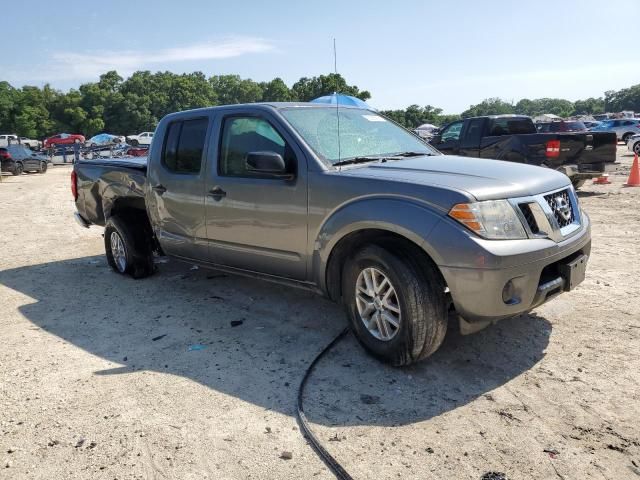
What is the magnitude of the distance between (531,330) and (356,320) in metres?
1.43

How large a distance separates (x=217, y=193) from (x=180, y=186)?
0.60m

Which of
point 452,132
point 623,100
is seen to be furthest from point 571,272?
point 623,100

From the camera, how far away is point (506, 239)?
3180 millimetres

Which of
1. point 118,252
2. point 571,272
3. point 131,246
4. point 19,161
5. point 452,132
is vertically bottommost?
point 118,252

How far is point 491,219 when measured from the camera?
3184 millimetres

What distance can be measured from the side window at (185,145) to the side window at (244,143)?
1.05ft

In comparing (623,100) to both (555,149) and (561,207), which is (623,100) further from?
(561,207)

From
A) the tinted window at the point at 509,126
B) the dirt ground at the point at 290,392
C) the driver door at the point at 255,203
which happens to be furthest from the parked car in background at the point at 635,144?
the driver door at the point at 255,203

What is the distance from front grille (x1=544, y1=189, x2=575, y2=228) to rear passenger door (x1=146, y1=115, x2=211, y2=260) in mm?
2886

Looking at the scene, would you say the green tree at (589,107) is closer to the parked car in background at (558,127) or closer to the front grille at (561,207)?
the parked car in background at (558,127)

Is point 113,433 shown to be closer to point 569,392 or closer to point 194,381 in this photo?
point 194,381

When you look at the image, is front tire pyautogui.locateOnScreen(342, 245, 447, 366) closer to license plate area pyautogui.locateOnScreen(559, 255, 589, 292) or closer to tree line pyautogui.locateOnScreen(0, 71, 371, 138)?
license plate area pyautogui.locateOnScreen(559, 255, 589, 292)

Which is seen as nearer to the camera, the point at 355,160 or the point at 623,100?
the point at 355,160

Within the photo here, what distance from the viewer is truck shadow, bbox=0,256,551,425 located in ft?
10.7
